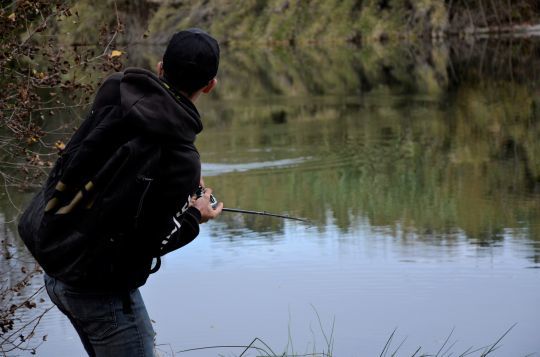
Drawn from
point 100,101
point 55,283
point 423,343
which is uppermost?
point 100,101

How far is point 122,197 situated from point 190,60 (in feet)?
1.58

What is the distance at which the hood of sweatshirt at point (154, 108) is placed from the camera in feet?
11.0

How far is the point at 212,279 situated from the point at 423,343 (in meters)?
2.49

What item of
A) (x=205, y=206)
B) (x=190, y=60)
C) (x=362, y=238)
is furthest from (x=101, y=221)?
(x=362, y=238)

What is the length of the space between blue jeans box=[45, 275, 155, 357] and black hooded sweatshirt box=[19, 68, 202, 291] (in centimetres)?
4

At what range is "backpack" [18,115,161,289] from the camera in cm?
337

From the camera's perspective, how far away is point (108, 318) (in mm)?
3479

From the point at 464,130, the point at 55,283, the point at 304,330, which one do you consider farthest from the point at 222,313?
the point at 464,130

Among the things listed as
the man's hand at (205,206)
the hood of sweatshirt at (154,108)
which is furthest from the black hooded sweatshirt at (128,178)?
the man's hand at (205,206)

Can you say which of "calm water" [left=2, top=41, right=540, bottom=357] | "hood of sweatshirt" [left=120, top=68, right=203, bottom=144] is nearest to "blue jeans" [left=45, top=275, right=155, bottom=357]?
"hood of sweatshirt" [left=120, top=68, right=203, bottom=144]

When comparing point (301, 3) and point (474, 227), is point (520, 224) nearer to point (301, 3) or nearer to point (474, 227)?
point (474, 227)

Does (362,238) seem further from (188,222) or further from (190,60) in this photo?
(190,60)

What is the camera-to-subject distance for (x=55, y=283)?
3.52 metres

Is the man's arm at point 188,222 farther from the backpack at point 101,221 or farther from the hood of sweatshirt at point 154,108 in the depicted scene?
the hood of sweatshirt at point 154,108
